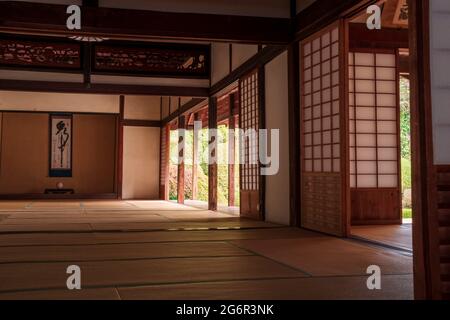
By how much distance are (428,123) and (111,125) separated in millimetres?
11489

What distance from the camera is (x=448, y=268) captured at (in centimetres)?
196

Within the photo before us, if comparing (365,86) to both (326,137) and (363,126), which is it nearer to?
(363,126)

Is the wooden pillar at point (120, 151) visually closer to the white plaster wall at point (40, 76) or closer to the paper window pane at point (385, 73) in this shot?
the white plaster wall at point (40, 76)

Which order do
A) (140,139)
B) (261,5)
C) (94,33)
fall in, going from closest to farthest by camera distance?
1. (94,33)
2. (261,5)
3. (140,139)

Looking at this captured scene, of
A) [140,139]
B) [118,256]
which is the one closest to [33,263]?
[118,256]

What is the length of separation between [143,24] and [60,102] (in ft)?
25.7

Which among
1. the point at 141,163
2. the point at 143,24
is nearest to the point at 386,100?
the point at 143,24

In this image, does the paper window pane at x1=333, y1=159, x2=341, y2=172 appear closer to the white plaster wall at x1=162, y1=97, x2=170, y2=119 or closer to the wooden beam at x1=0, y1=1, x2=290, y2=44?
the wooden beam at x1=0, y1=1, x2=290, y2=44

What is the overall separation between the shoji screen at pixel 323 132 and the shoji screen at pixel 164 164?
7082 millimetres

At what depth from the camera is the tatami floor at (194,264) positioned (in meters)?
2.29

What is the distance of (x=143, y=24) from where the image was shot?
4.99 m

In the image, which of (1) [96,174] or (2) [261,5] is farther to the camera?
(1) [96,174]

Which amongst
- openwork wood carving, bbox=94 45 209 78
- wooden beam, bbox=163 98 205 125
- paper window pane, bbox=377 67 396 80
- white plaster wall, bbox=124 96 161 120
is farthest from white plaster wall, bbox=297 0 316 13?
white plaster wall, bbox=124 96 161 120
